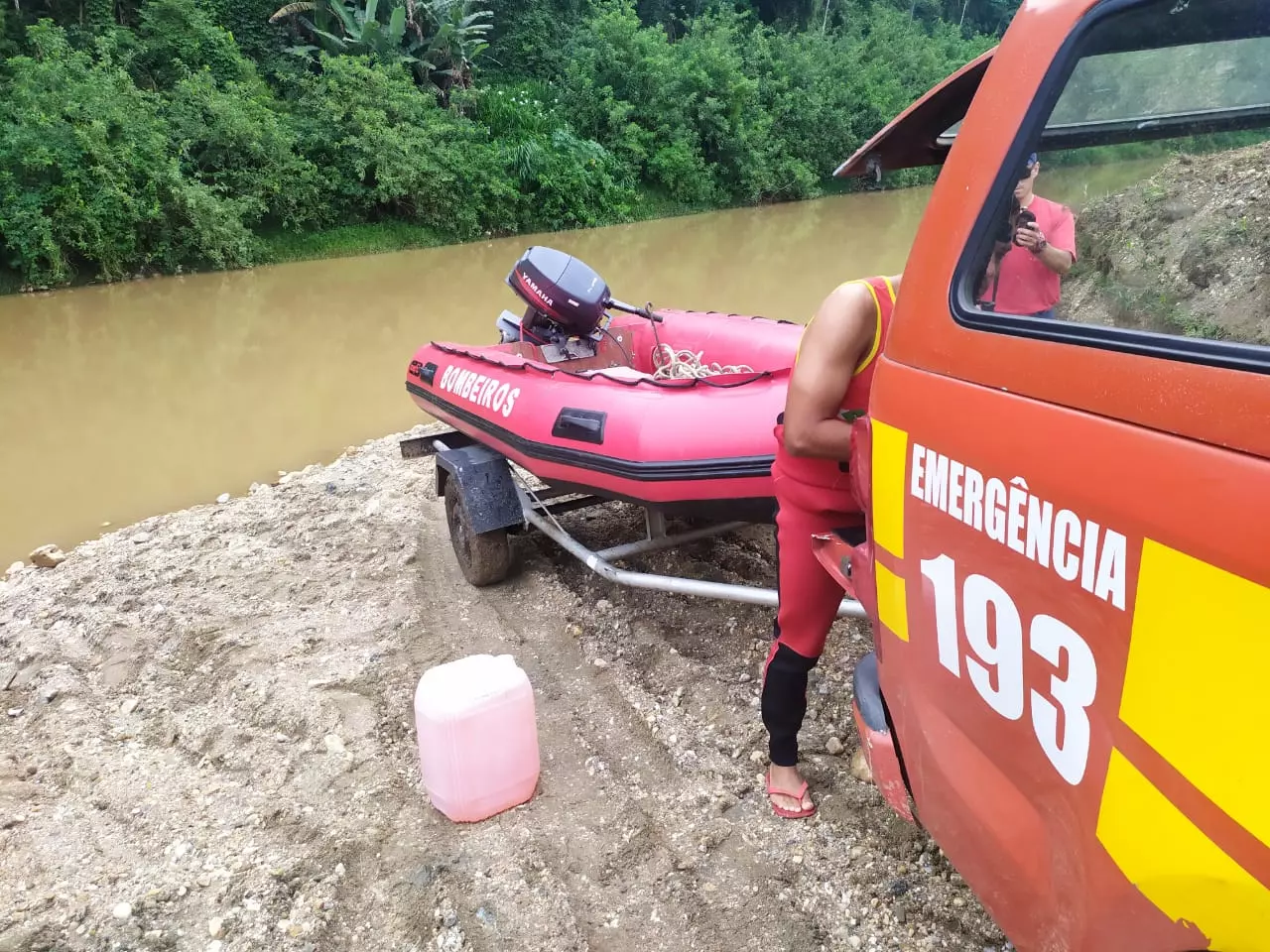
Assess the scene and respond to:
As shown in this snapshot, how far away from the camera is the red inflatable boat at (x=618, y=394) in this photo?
3.14m

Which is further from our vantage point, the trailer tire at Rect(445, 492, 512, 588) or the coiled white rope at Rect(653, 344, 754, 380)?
the coiled white rope at Rect(653, 344, 754, 380)

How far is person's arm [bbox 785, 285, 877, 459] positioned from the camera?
77.3 inches

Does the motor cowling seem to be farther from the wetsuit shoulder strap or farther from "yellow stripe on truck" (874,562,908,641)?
"yellow stripe on truck" (874,562,908,641)

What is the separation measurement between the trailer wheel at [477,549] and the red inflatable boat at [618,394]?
12.7 inches

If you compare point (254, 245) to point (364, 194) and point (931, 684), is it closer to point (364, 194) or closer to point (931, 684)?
point (364, 194)

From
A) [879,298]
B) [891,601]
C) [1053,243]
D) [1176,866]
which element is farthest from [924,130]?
[1176,866]

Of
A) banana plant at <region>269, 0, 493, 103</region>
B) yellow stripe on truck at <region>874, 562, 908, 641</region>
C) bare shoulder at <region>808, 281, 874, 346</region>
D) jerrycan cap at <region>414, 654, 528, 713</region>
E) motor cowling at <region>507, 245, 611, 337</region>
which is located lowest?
jerrycan cap at <region>414, 654, 528, 713</region>

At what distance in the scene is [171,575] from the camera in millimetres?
4480

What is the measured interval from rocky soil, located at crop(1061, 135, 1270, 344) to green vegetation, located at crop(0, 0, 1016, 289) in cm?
1507

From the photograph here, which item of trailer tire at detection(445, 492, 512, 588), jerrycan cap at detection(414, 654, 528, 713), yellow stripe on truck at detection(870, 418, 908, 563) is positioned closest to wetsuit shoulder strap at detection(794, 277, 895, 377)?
yellow stripe on truck at detection(870, 418, 908, 563)

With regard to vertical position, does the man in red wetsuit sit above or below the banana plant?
below

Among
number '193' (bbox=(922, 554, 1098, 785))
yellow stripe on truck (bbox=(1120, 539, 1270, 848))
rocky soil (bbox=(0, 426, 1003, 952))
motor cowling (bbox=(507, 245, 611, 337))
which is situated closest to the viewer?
yellow stripe on truck (bbox=(1120, 539, 1270, 848))

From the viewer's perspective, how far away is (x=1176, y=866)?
3.22ft

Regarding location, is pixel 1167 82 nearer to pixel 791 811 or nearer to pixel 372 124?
pixel 791 811
